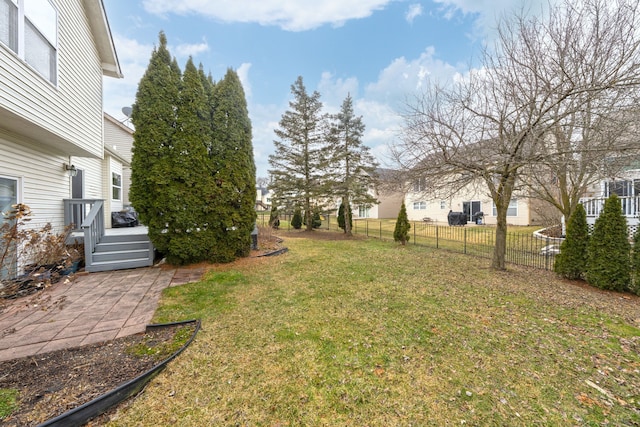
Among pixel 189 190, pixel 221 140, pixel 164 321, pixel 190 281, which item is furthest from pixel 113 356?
pixel 221 140

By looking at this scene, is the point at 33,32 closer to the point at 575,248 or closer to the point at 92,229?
the point at 92,229

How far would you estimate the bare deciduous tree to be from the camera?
431 centimetres

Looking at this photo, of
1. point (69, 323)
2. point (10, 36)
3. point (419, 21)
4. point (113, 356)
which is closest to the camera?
point (113, 356)

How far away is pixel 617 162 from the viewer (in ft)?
16.2

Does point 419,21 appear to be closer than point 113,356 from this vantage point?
No

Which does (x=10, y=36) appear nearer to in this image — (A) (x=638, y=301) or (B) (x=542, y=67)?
(B) (x=542, y=67)

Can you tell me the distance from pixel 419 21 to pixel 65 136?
11729mm

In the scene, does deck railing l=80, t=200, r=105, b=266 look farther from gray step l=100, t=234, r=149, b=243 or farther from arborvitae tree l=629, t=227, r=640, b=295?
arborvitae tree l=629, t=227, r=640, b=295

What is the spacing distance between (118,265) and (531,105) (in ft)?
32.8

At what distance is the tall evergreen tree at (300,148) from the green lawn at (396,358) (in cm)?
995

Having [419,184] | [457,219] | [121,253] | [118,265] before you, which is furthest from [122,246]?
[457,219]

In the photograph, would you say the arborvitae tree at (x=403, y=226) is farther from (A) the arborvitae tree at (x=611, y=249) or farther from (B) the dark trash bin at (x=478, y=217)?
(B) the dark trash bin at (x=478, y=217)

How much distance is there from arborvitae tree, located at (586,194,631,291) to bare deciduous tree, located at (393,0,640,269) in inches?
41.4

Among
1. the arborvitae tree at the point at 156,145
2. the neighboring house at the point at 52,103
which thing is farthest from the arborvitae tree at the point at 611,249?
the neighboring house at the point at 52,103
